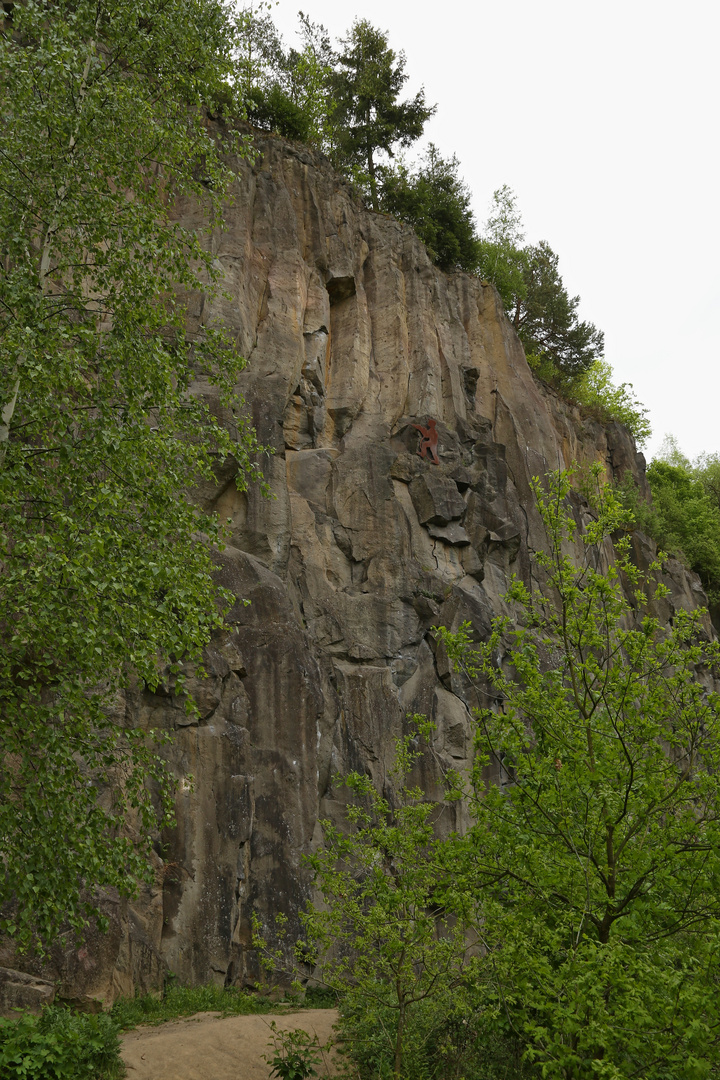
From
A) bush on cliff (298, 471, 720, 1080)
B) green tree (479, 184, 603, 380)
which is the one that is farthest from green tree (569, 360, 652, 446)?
bush on cliff (298, 471, 720, 1080)

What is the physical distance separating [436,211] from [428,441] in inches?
482

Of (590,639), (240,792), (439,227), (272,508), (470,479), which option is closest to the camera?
(590,639)

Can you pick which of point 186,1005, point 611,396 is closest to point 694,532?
point 611,396

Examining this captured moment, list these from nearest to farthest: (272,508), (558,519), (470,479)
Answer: (558,519) → (272,508) → (470,479)

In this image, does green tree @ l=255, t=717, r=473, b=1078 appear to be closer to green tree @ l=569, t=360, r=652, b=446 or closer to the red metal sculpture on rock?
the red metal sculpture on rock

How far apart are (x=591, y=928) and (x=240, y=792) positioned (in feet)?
31.0

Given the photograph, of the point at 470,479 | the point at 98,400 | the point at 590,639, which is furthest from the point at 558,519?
the point at 470,479

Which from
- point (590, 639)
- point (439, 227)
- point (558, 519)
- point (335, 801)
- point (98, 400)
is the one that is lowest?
point (335, 801)

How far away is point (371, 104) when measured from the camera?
33156 mm

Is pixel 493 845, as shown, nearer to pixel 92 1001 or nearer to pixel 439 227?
pixel 92 1001

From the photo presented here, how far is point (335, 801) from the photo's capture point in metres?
17.7

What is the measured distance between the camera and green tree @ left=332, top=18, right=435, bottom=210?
3281cm

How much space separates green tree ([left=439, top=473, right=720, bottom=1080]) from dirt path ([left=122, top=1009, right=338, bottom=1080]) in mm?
4746

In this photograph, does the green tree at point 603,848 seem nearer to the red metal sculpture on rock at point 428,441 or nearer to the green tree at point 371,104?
the red metal sculpture on rock at point 428,441
